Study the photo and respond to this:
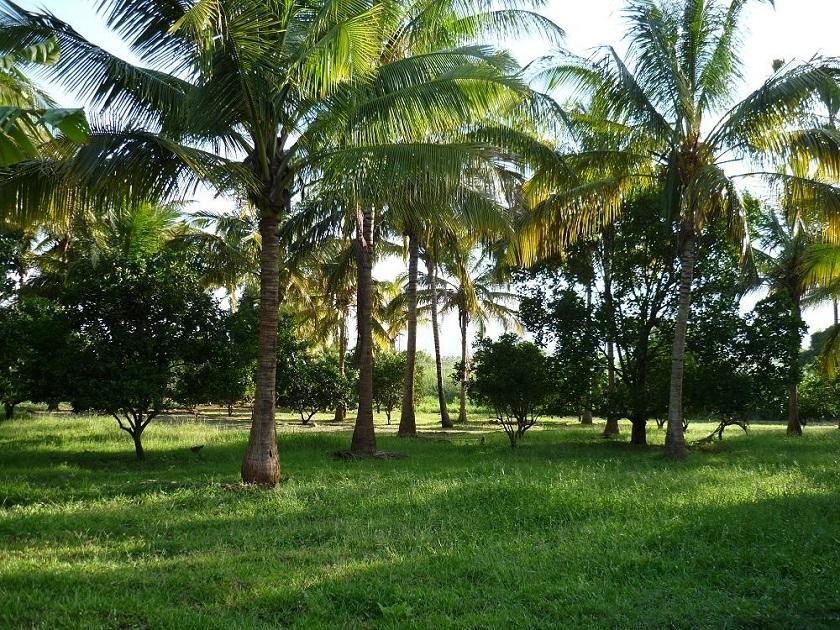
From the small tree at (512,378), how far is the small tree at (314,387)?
12156 millimetres

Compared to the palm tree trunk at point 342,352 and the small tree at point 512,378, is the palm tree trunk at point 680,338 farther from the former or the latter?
the palm tree trunk at point 342,352

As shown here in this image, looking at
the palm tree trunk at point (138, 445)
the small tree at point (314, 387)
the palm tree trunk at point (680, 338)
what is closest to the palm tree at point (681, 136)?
the palm tree trunk at point (680, 338)

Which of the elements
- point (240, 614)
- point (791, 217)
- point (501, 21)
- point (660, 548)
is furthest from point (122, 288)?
point (791, 217)

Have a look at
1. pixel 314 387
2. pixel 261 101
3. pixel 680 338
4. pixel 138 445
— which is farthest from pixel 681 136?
pixel 314 387

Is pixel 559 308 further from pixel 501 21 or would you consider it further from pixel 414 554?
pixel 414 554

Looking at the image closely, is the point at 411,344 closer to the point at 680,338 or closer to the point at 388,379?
the point at 680,338

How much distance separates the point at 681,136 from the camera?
12.8 metres

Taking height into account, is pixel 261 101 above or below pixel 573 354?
above

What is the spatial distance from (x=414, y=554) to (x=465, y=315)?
22.5 m

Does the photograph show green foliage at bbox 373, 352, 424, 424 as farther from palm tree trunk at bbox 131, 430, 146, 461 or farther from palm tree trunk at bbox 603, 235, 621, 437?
palm tree trunk at bbox 131, 430, 146, 461

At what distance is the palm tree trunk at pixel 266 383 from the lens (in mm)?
9695

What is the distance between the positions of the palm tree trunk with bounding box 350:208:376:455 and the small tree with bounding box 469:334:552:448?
316cm

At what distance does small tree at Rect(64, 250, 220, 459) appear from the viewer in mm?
12008

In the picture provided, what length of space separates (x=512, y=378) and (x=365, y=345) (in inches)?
150
